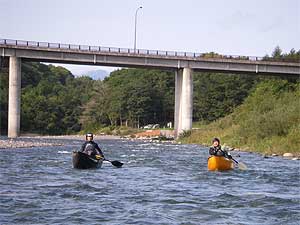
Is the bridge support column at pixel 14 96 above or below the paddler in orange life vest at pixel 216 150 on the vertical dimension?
above

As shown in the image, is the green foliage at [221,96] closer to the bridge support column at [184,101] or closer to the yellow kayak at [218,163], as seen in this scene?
the bridge support column at [184,101]

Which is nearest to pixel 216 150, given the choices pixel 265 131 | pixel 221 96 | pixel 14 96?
pixel 265 131

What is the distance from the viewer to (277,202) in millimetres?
17594

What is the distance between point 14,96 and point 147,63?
A: 51.8ft

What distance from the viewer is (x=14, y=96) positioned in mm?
66438

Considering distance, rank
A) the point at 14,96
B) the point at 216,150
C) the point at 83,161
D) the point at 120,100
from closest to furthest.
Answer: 1. the point at 83,161
2. the point at 216,150
3. the point at 14,96
4. the point at 120,100

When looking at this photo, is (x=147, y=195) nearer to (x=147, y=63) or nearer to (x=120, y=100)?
(x=147, y=63)

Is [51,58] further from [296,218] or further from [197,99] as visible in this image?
[296,218]

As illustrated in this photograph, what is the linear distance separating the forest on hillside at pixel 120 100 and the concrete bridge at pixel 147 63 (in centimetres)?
2852

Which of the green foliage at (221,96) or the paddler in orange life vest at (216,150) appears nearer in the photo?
the paddler in orange life vest at (216,150)

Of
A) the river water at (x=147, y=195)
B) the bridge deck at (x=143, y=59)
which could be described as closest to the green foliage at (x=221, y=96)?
the bridge deck at (x=143, y=59)

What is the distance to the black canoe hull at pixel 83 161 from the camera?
2802 centimetres

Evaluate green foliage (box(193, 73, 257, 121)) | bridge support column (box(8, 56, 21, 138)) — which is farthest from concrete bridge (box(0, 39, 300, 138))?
green foliage (box(193, 73, 257, 121))

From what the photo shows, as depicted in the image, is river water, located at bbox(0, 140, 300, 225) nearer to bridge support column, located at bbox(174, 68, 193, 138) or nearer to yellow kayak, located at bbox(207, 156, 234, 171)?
yellow kayak, located at bbox(207, 156, 234, 171)
